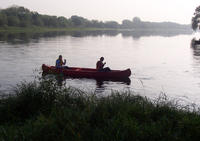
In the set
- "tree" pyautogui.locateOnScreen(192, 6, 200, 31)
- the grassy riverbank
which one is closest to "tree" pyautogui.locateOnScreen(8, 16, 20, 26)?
"tree" pyautogui.locateOnScreen(192, 6, 200, 31)

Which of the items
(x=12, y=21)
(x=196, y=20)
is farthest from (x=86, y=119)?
(x=12, y=21)

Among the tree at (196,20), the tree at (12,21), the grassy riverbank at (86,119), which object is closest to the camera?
the grassy riverbank at (86,119)

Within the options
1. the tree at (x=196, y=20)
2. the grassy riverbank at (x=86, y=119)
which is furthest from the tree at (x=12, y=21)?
the grassy riverbank at (x=86, y=119)

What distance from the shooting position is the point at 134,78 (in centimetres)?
1922

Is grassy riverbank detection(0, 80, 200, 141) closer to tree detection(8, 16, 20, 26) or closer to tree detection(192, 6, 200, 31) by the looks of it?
tree detection(192, 6, 200, 31)

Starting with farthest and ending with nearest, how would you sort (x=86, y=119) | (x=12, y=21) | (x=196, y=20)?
(x=12, y=21), (x=196, y=20), (x=86, y=119)

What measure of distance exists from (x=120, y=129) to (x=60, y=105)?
2757 millimetres

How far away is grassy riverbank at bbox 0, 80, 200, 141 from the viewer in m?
5.87

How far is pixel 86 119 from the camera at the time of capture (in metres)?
6.55

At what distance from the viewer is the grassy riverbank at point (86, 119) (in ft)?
19.3

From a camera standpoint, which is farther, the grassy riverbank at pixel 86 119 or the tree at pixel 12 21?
Result: the tree at pixel 12 21

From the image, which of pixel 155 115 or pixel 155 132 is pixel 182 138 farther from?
pixel 155 115

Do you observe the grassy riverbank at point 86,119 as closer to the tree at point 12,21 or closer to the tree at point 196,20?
the tree at point 196,20

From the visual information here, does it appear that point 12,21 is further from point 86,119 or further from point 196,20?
point 86,119
